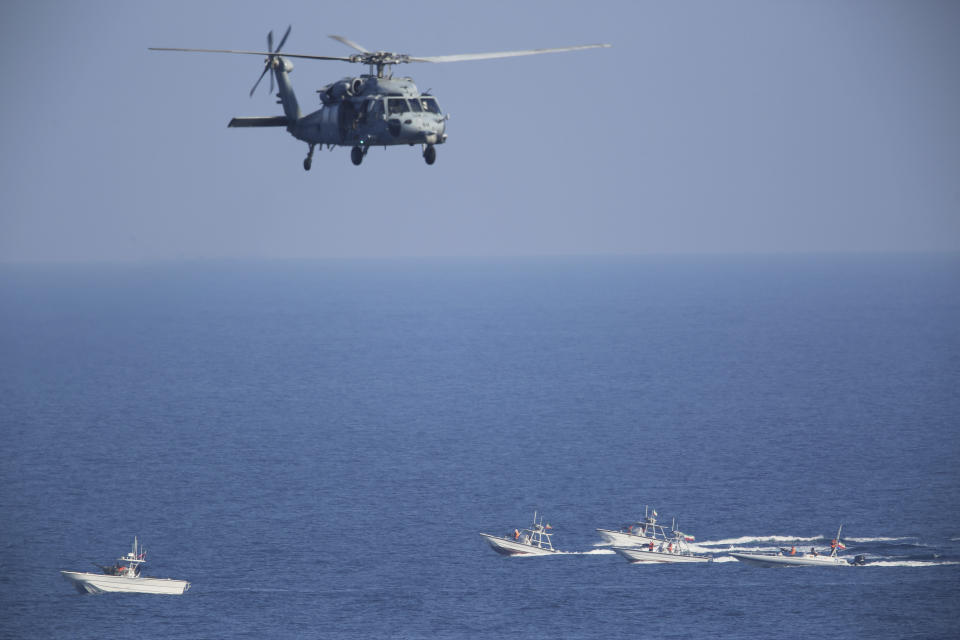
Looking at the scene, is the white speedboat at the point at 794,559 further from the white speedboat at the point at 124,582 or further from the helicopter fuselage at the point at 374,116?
the helicopter fuselage at the point at 374,116

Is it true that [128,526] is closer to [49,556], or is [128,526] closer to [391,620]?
[49,556]

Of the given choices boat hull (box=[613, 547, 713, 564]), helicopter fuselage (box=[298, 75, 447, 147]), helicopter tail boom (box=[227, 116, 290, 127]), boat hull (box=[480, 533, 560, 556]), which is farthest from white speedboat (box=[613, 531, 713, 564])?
helicopter fuselage (box=[298, 75, 447, 147])

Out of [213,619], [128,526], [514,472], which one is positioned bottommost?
[213,619]

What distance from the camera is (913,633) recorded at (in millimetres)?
129875

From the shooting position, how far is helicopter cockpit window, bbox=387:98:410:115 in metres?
52.6

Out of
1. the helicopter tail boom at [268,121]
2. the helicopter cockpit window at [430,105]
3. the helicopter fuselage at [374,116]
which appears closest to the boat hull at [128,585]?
the helicopter tail boom at [268,121]

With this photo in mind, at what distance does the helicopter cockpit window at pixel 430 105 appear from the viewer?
175ft

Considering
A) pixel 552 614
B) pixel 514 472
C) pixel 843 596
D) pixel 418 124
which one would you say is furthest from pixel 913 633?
pixel 418 124

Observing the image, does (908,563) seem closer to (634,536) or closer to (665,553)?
(665,553)

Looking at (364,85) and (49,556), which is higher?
(364,85)

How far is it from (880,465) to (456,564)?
283ft

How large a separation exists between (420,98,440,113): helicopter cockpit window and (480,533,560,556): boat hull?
10065 cm

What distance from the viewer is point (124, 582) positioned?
450 feet

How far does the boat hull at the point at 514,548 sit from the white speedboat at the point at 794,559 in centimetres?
2502
